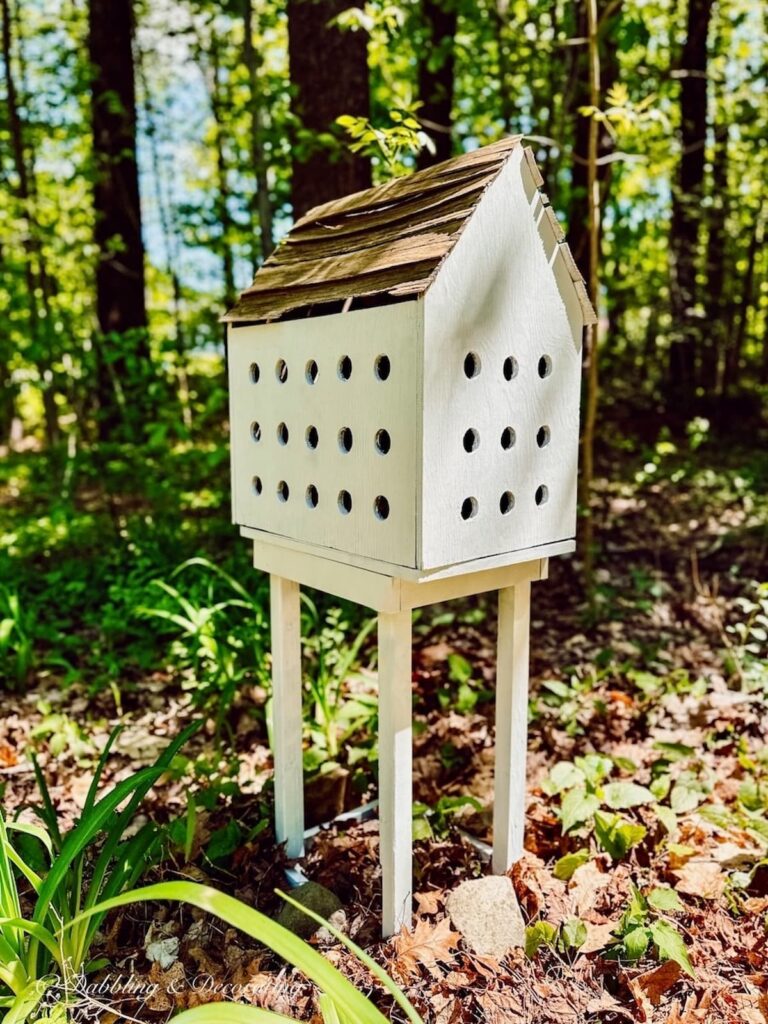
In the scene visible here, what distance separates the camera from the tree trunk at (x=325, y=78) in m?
3.45

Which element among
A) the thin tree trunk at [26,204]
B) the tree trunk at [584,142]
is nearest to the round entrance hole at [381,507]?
the tree trunk at [584,142]

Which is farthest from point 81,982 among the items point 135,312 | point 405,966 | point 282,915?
point 135,312

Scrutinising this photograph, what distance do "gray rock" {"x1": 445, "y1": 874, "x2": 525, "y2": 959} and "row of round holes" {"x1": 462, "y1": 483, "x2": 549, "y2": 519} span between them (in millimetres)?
943

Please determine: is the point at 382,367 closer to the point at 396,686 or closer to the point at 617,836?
the point at 396,686

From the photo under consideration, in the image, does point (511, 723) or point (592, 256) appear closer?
point (511, 723)

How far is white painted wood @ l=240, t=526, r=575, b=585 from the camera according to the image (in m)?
1.52

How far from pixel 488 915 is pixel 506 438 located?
3.71ft

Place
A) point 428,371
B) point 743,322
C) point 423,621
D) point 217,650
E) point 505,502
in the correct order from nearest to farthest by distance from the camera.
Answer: point 428,371
point 505,502
point 217,650
point 423,621
point 743,322

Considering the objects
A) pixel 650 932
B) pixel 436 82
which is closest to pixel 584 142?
pixel 436 82

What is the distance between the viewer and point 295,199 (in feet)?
12.0

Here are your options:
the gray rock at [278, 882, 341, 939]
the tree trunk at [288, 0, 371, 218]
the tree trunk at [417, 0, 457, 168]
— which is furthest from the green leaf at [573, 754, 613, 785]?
the tree trunk at [417, 0, 457, 168]

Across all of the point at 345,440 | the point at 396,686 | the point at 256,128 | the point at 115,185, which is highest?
the point at 115,185

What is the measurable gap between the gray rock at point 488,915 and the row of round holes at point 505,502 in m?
0.94

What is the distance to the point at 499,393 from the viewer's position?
1.59 meters
